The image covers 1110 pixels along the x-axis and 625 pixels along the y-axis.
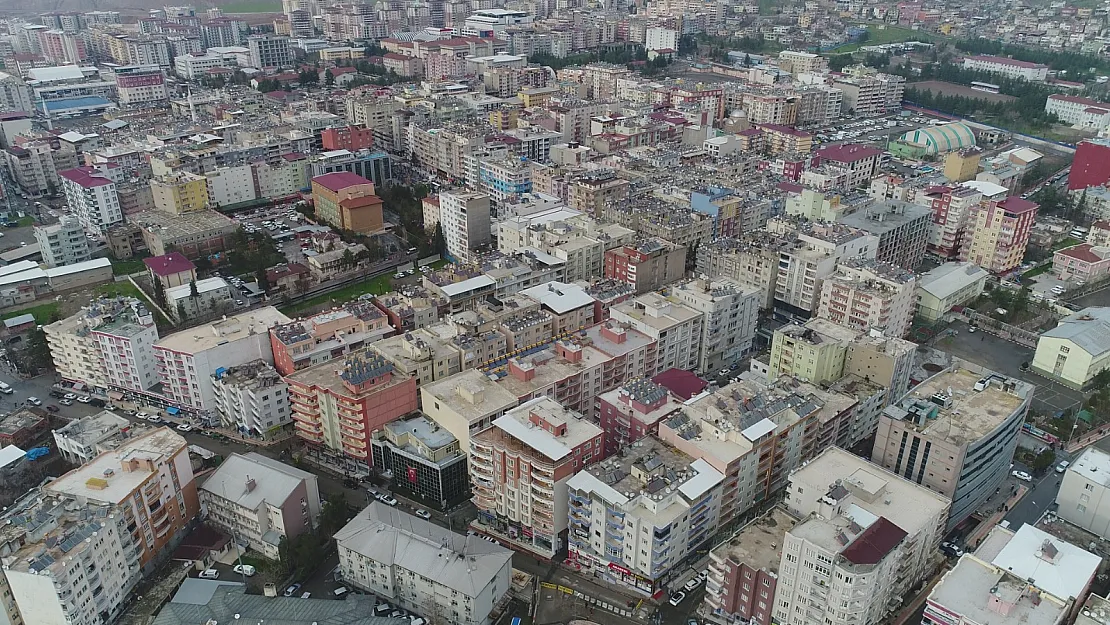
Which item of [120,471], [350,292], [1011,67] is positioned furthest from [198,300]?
[1011,67]

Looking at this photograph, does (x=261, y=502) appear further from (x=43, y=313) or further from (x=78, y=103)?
(x=78, y=103)

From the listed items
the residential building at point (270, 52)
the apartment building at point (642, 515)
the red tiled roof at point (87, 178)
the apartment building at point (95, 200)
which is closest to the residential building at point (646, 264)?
the apartment building at point (642, 515)

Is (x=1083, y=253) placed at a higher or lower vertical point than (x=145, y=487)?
lower

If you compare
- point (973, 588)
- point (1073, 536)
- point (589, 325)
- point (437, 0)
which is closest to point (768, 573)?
point (973, 588)

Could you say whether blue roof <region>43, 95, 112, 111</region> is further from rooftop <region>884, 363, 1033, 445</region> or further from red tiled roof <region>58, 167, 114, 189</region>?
rooftop <region>884, 363, 1033, 445</region>

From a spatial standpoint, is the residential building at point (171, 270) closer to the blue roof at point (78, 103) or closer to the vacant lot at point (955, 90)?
the blue roof at point (78, 103)
